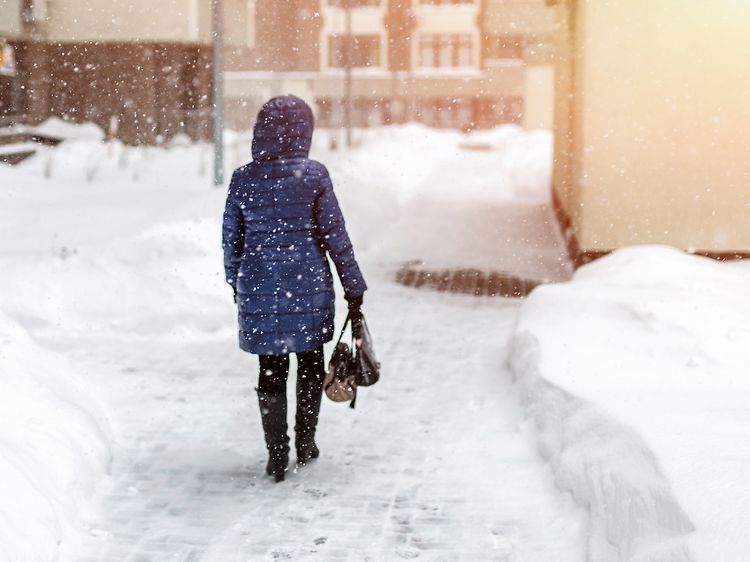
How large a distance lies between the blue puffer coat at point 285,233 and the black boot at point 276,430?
30 centimetres

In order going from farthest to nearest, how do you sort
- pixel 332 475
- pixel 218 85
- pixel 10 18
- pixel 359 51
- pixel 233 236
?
pixel 359 51 → pixel 10 18 → pixel 218 85 → pixel 332 475 → pixel 233 236

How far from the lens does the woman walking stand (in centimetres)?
552

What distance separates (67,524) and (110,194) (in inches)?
677

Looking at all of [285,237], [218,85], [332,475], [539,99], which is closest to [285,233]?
[285,237]

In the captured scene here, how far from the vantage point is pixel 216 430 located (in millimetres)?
6727

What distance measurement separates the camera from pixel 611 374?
6.48m

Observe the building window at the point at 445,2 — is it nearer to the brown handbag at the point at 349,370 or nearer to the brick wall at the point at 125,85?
the brick wall at the point at 125,85

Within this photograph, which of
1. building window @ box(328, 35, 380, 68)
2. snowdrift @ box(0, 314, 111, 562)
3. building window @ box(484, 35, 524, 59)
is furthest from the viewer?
building window @ box(328, 35, 380, 68)

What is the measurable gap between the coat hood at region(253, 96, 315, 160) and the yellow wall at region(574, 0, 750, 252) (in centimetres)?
715

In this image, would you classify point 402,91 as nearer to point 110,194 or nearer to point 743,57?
point 110,194

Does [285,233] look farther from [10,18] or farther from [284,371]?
[10,18]

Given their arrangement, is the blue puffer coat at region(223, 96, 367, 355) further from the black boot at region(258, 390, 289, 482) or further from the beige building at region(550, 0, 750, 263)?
the beige building at region(550, 0, 750, 263)

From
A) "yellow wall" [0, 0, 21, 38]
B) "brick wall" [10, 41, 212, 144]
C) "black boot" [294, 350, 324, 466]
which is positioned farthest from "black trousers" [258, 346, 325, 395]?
"brick wall" [10, 41, 212, 144]

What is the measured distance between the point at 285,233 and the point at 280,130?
1.62 feet
